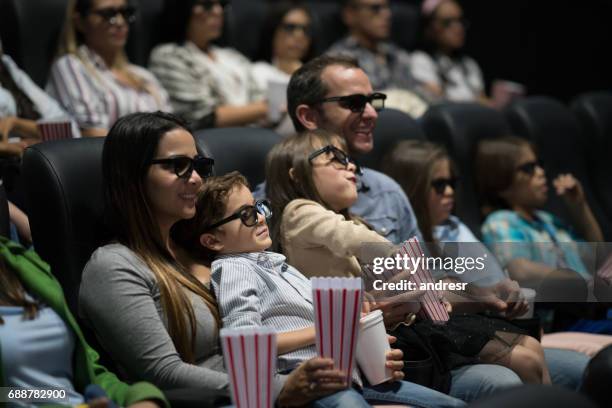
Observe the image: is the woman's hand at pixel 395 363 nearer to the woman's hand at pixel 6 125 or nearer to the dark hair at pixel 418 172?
the dark hair at pixel 418 172

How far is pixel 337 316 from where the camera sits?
2113mm

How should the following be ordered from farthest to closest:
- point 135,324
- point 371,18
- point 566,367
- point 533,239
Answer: point 371,18, point 533,239, point 566,367, point 135,324

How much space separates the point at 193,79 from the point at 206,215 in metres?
2.00

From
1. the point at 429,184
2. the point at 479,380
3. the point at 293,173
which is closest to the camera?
the point at 479,380

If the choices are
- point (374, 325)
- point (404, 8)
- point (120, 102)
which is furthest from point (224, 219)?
point (404, 8)

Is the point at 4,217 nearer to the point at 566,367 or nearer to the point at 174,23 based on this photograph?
the point at 566,367

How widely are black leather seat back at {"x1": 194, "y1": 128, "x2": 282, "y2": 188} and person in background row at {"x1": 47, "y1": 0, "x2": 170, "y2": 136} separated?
0.85 metres

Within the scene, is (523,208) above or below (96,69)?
below

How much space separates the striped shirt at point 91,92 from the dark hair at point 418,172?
43.5 inches

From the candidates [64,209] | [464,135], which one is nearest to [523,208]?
[464,135]

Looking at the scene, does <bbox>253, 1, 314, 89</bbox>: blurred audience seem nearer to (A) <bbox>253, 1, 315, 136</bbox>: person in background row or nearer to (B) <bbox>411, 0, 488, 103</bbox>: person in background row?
Result: (A) <bbox>253, 1, 315, 136</bbox>: person in background row

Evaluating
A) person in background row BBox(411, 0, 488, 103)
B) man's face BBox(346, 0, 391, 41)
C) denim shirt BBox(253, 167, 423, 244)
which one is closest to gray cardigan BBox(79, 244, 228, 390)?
denim shirt BBox(253, 167, 423, 244)

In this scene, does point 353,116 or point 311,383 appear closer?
point 311,383

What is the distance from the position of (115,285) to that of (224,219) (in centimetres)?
35
